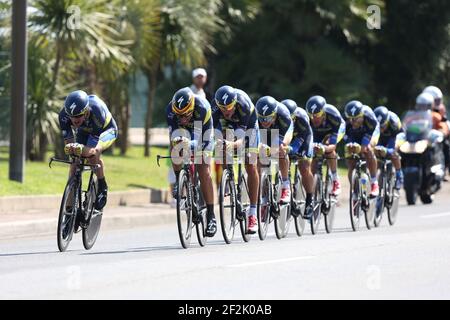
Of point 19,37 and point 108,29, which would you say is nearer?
point 19,37

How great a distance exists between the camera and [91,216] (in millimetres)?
14453

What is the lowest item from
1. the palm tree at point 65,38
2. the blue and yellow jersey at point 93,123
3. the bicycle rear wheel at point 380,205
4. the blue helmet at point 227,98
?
the bicycle rear wheel at point 380,205

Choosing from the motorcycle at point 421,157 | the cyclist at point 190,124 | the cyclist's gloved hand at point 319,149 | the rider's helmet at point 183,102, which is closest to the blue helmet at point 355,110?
the cyclist's gloved hand at point 319,149

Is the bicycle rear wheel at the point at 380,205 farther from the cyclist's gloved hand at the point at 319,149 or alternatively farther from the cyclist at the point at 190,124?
the cyclist at the point at 190,124

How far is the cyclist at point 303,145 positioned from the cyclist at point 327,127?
0.46 metres

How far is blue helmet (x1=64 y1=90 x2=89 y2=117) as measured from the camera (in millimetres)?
13922

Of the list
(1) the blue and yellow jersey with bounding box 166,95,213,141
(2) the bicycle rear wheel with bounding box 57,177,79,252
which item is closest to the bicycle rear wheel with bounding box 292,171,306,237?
(1) the blue and yellow jersey with bounding box 166,95,213,141

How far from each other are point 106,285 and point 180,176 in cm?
343

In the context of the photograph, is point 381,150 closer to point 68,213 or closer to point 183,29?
point 68,213

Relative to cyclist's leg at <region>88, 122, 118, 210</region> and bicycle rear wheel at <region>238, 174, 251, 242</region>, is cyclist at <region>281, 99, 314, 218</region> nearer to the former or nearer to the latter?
bicycle rear wheel at <region>238, 174, 251, 242</region>

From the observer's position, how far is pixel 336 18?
3344cm

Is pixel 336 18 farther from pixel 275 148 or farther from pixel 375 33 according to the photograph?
pixel 275 148

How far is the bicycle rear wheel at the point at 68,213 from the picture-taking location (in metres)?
14.0

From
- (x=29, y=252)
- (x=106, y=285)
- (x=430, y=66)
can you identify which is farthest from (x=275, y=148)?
(x=430, y=66)
